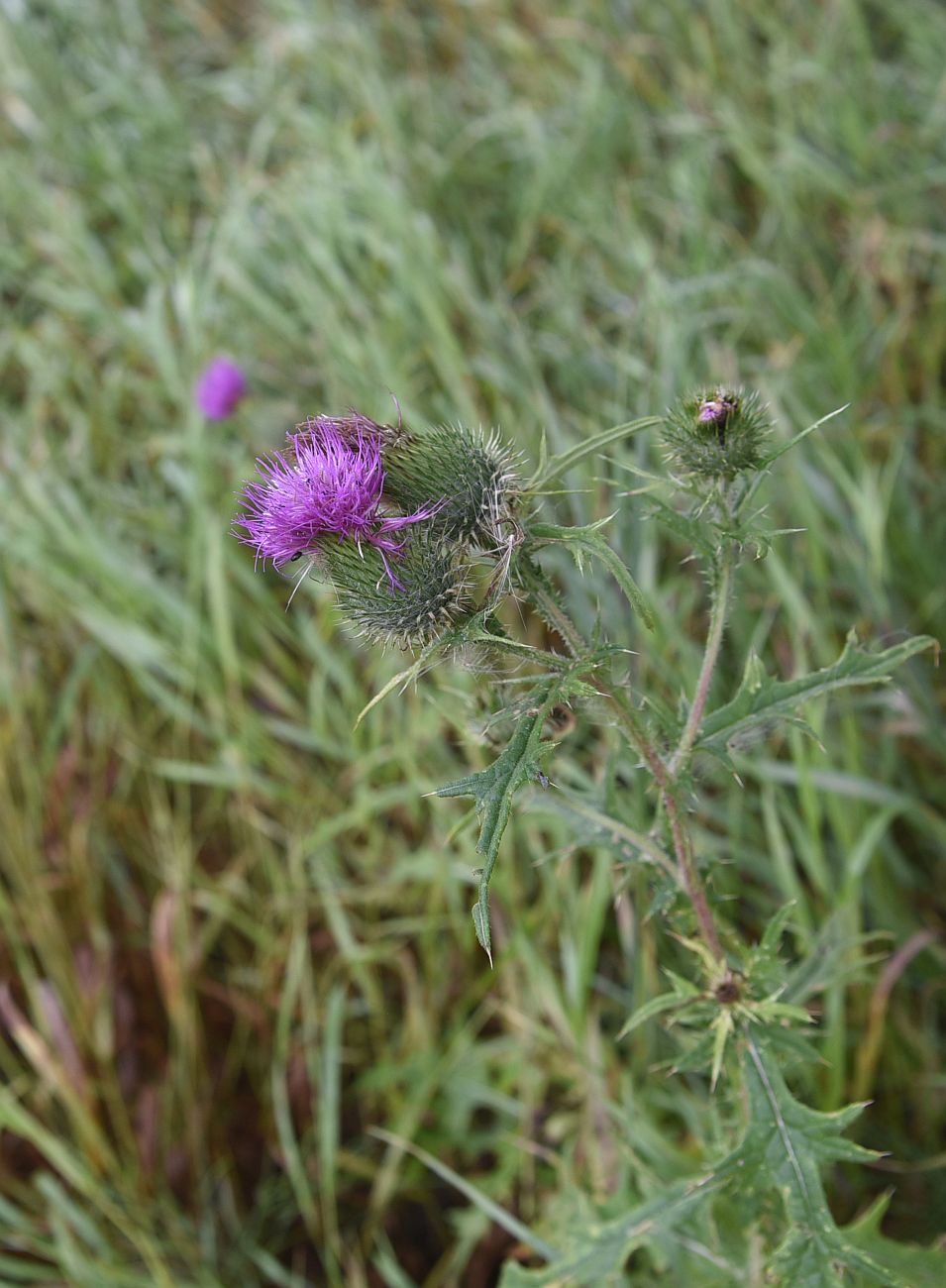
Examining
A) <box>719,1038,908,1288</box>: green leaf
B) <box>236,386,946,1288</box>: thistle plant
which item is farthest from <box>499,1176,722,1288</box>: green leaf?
<box>719,1038,908,1288</box>: green leaf

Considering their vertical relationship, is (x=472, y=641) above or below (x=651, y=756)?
above

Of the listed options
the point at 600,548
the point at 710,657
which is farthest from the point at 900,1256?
the point at 600,548

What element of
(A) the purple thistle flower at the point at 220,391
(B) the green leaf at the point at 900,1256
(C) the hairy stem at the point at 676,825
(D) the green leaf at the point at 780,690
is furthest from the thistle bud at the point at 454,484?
(A) the purple thistle flower at the point at 220,391

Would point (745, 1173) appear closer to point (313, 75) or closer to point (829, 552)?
point (829, 552)

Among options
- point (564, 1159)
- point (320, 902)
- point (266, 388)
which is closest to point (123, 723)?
point (320, 902)

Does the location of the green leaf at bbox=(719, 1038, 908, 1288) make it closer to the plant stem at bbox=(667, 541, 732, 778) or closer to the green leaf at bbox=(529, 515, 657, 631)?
the plant stem at bbox=(667, 541, 732, 778)

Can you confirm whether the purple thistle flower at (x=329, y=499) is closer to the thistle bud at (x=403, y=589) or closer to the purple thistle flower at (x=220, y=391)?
the thistle bud at (x=403, y=589)

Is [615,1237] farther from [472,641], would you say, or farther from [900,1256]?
[472,641]
